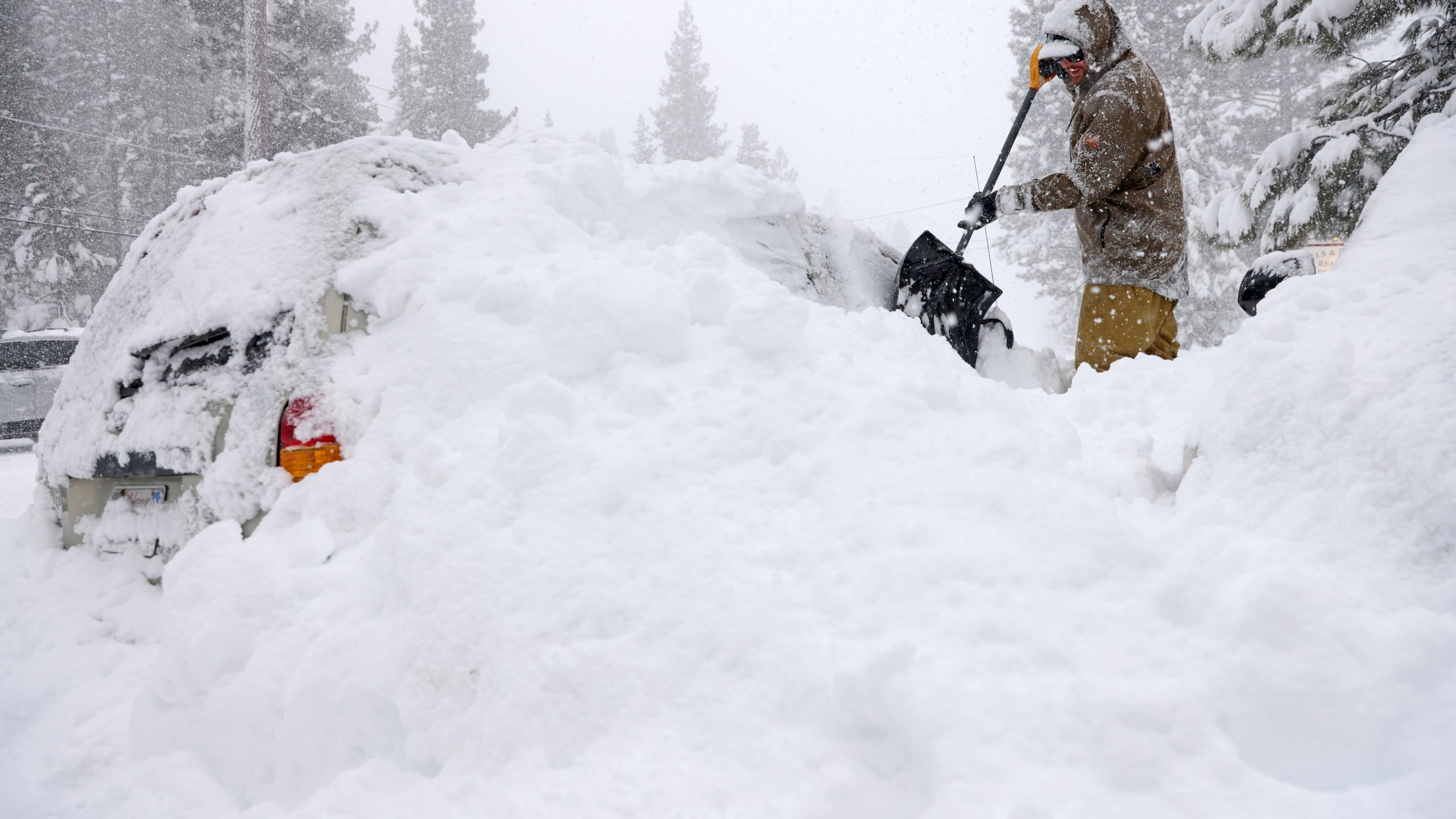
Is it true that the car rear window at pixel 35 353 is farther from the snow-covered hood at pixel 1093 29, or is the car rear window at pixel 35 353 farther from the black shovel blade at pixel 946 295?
the snow-covered hood at pixel 1093 29

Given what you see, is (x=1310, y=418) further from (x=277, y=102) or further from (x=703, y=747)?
(x=277, y=102)

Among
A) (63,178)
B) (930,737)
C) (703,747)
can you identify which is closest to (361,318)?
(703,747)

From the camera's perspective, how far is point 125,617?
2.63m

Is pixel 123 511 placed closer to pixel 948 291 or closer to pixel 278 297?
pixel 278 297

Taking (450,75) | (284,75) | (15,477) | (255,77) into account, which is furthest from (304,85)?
(15,477)

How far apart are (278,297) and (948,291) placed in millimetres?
Answer: 3170

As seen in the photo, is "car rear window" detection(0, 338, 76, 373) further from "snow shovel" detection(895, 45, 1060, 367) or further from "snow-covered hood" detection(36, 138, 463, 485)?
"snow shovel" detection(895, 45, 1060, 367)

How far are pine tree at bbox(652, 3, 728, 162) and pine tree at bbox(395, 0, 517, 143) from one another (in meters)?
9.52

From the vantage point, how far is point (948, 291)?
12.9 ft

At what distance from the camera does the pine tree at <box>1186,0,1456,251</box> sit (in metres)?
5.32

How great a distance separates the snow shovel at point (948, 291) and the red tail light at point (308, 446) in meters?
2.85

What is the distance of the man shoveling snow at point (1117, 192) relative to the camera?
355 centimetres

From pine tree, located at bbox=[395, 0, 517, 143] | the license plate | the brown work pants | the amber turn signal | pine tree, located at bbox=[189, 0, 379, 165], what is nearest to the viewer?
the amber turn signal

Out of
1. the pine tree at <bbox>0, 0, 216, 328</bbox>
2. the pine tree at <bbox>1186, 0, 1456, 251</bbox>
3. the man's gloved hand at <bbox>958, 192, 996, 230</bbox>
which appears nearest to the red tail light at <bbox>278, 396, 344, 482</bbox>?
the man's gloved hand at <bbox>958, 192, 996, 230</bbox>
